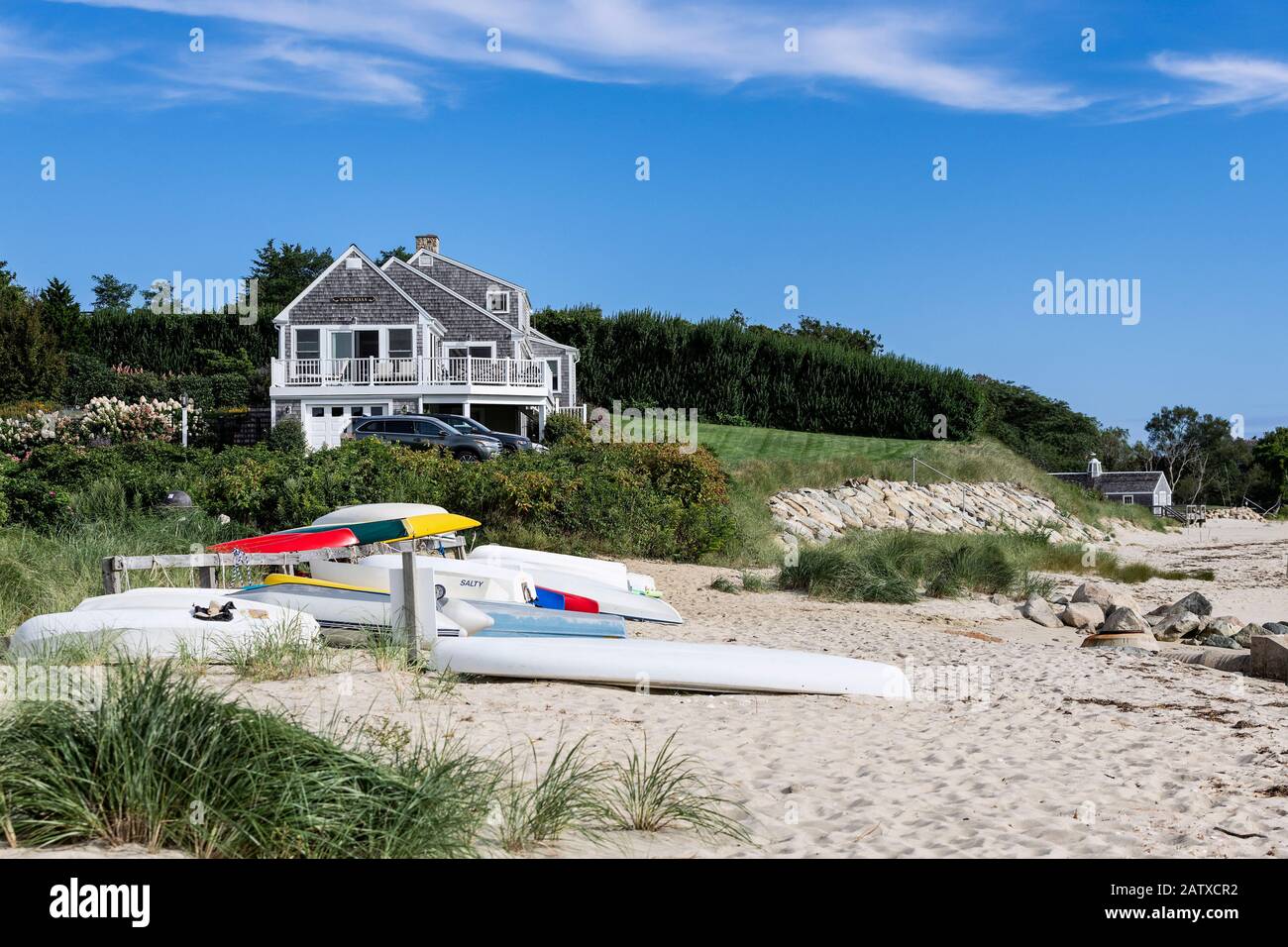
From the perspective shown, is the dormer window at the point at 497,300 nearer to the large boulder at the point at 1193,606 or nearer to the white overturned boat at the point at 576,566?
the white overturned boat at the point at 576,566

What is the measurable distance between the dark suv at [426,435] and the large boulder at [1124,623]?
16.5 metres

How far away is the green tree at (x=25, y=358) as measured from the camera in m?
41.6

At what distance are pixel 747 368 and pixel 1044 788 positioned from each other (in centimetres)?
4450

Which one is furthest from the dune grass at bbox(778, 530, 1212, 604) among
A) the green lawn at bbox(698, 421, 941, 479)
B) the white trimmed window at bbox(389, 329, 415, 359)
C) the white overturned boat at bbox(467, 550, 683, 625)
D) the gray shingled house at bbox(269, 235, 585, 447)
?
the white trimmed window at bbox(389, 329, 415, 359)

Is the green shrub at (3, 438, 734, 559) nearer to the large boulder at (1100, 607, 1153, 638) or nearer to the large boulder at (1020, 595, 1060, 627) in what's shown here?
the large boulder at (1020, 595, 1060, 627)

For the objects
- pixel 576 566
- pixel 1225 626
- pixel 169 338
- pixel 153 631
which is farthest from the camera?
pixel 169 338

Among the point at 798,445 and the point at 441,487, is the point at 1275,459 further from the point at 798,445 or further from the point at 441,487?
the point at 441,487

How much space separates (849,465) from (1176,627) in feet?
59.6

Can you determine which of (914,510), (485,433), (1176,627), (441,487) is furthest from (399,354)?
(1176,627)

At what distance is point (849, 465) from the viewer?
110 feet

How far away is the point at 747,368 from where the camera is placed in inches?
1981

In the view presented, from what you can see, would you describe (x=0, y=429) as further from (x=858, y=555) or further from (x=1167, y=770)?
(x=1167, y=770)

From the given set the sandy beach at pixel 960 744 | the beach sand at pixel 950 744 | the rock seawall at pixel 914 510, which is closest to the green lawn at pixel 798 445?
the rock seawall at pixel 914 510
